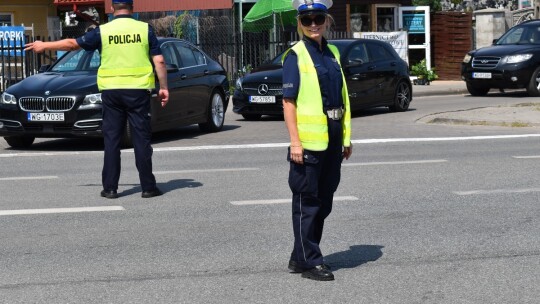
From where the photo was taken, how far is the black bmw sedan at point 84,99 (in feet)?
51.6

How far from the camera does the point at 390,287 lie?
734cm

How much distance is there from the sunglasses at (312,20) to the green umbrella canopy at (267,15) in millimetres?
22183

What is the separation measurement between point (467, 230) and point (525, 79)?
59.2 ft

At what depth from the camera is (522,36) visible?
91.8ft

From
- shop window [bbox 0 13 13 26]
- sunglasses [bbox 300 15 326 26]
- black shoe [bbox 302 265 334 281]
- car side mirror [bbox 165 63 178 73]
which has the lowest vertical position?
black shoe [bbox 302 265 334 281]

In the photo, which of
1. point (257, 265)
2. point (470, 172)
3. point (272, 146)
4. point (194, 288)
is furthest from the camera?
point (272, 146)

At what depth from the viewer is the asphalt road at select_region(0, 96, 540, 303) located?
7.32 metres

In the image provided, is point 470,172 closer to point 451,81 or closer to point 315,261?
point 315,261

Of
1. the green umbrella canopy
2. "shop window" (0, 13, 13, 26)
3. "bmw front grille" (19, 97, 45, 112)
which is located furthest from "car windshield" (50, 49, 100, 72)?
"shop window" (0, 13, 13, 26)

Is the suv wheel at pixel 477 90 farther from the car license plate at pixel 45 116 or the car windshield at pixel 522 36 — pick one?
the car license plate at pixel 45 116

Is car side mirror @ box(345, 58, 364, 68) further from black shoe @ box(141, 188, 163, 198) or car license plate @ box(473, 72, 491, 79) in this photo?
black shoe @ box(141, 188, 163, 198)

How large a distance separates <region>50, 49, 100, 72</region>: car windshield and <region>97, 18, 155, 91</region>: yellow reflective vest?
557 centimetres

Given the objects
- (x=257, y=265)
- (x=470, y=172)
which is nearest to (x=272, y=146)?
(x=470, y=172)

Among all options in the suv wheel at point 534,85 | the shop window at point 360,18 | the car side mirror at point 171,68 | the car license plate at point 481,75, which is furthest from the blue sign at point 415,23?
the car side mirror at point 171,68
